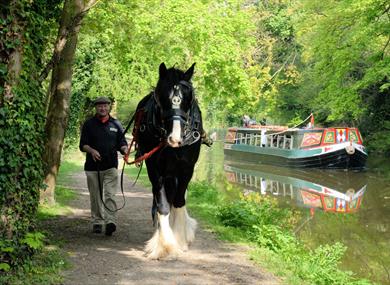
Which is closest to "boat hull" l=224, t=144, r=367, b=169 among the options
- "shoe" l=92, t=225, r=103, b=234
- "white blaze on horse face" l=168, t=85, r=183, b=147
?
"shoe" l=92, t=225, r=103, b=234

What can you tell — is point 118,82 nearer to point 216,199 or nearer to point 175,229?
point 216,199

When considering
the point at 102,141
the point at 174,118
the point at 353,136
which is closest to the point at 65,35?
the point at 102,141

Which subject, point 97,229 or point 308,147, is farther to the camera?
point 308,147

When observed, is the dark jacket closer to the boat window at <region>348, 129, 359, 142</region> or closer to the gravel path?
the gravel path

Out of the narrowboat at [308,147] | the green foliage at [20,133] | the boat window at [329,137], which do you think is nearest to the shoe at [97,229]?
the green foliage at [20,133]

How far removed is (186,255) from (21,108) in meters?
2.89

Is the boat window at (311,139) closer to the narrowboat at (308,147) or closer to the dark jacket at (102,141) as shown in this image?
the narrowboat at (308,147)

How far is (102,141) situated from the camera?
7.85 m

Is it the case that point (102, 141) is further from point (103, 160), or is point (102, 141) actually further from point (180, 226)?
point (180, 226)

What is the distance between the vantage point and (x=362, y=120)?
115ft

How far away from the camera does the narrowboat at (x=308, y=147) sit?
32.0 meters

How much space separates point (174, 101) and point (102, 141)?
194 centimetres

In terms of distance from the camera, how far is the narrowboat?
31969mm

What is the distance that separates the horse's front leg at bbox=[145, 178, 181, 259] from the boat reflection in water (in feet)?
33.3
